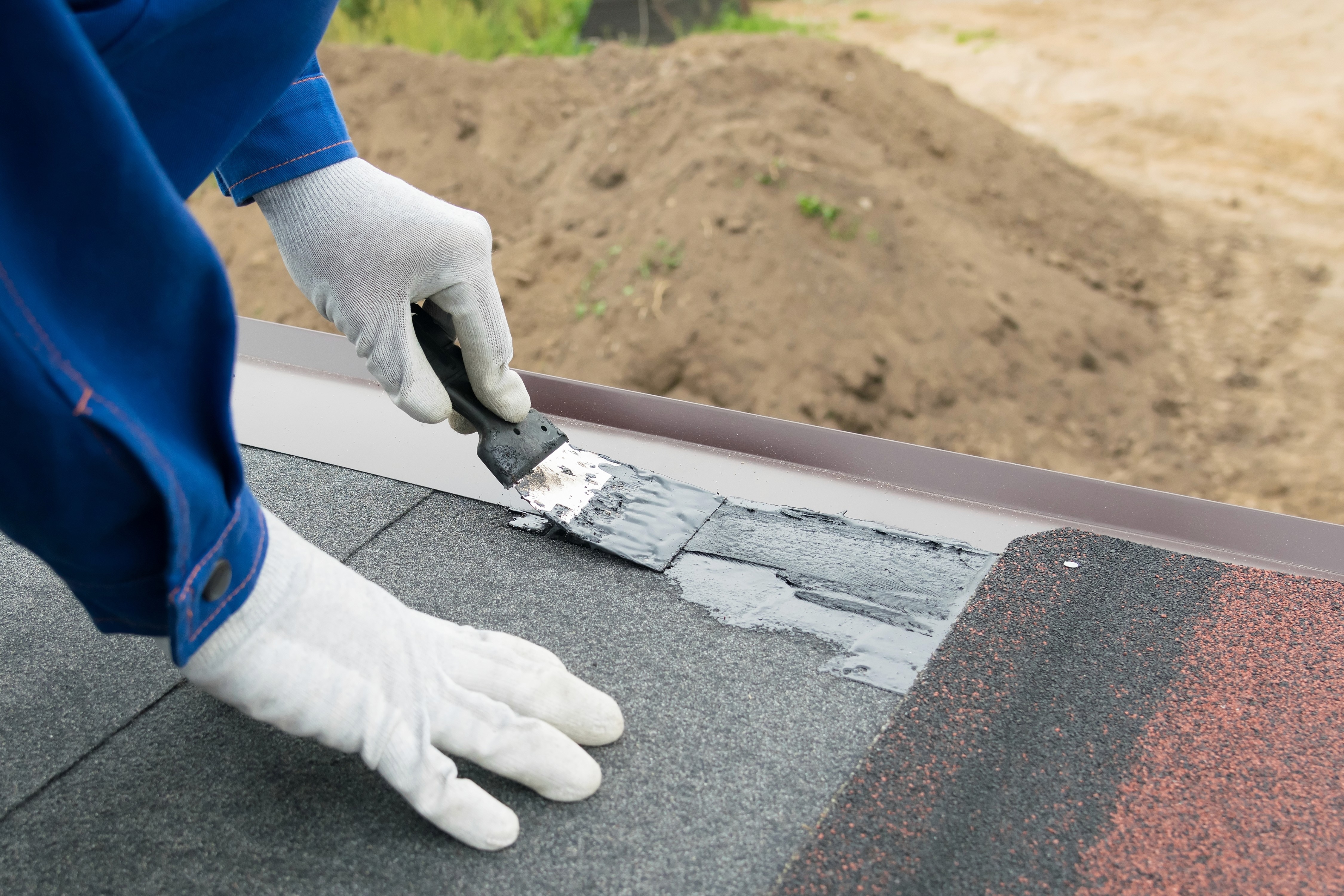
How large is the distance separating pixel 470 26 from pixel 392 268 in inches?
221

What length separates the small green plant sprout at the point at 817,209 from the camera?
3.71 meters

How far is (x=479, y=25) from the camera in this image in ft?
20.3

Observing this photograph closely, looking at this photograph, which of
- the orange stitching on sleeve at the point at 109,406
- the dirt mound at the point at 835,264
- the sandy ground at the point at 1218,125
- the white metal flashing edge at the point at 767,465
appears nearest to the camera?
the orange stitching on sleeve at the point at 109,406

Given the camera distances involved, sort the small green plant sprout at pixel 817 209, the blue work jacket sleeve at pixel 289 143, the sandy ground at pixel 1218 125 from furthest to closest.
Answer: the sandy ground at pixel 1218 125 < the small green plant sprout at pixel 817 209 < the blue work jacket sleeve at pixel 289 143

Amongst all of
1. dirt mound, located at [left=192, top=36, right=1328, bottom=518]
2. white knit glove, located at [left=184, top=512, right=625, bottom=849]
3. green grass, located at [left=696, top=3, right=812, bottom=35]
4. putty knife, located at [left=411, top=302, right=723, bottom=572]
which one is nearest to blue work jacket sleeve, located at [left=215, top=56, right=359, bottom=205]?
putty knife, located at [left=411, top=302, right=723, bottom=572]

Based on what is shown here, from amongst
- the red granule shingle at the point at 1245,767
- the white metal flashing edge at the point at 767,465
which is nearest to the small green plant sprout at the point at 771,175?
the white metal flashing edge at the point at 767,465

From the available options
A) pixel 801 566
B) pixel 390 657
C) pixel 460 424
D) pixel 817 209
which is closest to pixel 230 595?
pixel 390 657

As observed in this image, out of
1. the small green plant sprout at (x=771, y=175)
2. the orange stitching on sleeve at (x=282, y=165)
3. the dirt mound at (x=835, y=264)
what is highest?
the orange stitching on sleeve at (x=282, y=165)

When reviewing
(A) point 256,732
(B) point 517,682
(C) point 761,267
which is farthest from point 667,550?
(C) point 761,267

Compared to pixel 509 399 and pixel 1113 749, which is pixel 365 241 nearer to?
pixel 509 399

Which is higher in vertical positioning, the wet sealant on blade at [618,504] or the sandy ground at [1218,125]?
the wet sealant on blade at [618,504]

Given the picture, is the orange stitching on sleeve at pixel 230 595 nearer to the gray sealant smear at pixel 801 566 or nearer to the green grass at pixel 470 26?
the gray sealant smear at pixel 801 566

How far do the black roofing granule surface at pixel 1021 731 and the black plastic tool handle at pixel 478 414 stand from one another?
2.11ft

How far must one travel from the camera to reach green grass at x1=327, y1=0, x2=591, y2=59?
6.16m
